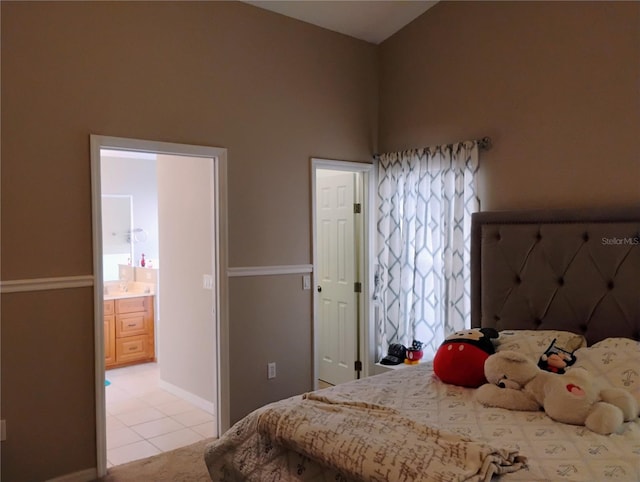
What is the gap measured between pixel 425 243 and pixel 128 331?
12.0ft

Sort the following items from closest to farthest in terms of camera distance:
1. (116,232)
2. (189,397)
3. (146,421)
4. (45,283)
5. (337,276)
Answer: (45,283)
(146,421)
(189,397)
(337,276)
(116,232)

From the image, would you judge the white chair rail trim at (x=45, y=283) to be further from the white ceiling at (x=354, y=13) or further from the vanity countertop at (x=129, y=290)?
the vanity countertop at (x=129, y=290)

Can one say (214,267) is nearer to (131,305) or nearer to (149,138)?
(149,138)

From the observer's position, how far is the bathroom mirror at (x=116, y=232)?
243 inches

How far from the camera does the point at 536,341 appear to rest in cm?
261

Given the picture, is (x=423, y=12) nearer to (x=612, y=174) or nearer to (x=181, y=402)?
(x=612, y=174)

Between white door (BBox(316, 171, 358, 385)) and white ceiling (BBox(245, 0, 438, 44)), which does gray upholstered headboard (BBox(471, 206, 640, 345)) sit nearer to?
white door (BBox(316, 171, 358, 385))

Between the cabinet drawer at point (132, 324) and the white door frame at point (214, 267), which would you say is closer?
the white door frame at point (214, 267)

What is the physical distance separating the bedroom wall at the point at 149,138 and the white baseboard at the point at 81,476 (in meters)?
0.04

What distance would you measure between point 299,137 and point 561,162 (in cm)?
192

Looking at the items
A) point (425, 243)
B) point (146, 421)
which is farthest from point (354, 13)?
point (146, 421)

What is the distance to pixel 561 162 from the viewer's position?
3.04 m

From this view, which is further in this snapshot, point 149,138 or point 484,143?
point 484,143

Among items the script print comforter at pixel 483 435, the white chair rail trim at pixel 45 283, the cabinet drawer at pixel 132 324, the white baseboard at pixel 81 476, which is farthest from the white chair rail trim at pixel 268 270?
the cabinet drawer at pixel 132 324
